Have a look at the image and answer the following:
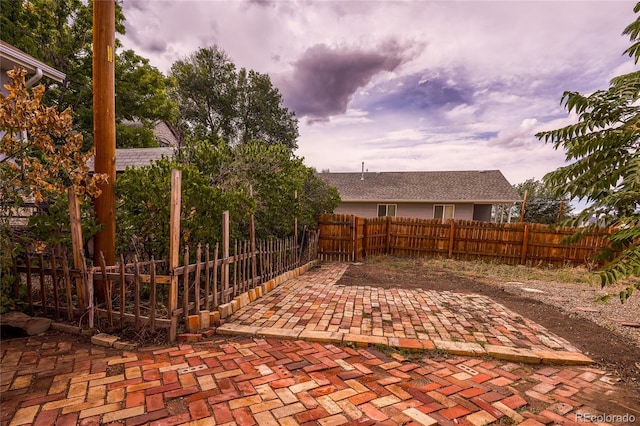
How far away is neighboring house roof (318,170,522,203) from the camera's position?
17125mm

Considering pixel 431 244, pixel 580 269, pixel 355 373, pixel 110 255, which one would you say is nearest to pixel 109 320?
pixel 110 255

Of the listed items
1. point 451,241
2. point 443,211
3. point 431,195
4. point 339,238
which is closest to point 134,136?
point 339,238

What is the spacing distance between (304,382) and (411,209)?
671 inches

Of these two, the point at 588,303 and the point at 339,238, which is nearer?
the point at 588,303

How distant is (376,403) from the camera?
2457 millimetres

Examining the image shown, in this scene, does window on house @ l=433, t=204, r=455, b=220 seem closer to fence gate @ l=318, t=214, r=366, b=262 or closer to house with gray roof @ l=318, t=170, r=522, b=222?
house with gray roof @ l=318, t=170, r=522, b=222

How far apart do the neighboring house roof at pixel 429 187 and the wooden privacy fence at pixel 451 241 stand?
6.04 m

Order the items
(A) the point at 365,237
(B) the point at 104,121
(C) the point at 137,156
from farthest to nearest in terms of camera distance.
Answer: (C) the point at 137,156 → (A) the point at 365,237 → (B) the point at 104,121

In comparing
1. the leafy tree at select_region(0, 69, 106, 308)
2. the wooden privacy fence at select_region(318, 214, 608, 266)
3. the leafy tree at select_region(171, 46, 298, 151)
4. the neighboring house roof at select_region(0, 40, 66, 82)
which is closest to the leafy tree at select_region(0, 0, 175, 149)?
the neighboring house roof at select_region(0, 40, 66, 82)

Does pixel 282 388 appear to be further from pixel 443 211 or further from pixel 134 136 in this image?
pixel 443 211

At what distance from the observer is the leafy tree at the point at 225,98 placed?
22.1 meters

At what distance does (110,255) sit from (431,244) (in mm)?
11122

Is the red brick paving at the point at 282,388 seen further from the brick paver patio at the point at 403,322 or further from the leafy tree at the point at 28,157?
the leafy tree at the point at 28,157

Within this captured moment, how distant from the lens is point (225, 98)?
73.2ft
